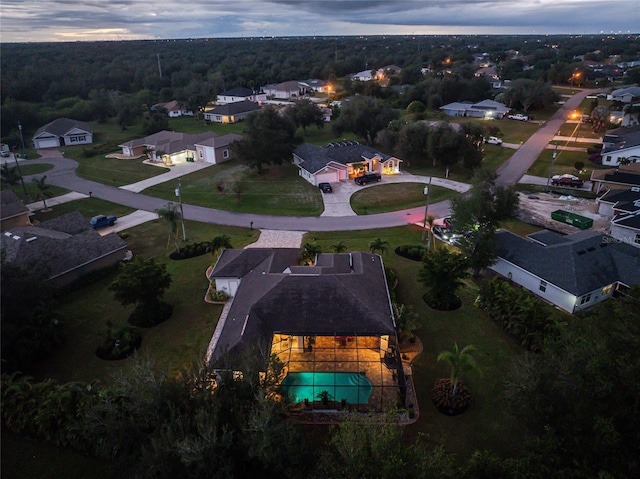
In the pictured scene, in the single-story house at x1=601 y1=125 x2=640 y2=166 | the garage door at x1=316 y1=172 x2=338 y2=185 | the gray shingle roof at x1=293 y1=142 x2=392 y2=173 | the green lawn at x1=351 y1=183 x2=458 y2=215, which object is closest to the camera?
the green lawn at x1=351 y1=183 x2=458 y2=215

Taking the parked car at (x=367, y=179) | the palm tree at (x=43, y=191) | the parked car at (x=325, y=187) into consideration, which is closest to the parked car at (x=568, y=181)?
the parked car at (x=367, y=179)

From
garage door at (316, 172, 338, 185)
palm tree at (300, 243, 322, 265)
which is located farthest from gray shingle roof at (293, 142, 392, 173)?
palm tree at (300, 243, 322, 265)

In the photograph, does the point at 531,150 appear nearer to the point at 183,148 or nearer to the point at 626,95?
the point at 626,95

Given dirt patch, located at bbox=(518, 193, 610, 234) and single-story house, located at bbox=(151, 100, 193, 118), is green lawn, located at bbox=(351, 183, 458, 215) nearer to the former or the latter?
dirt patch, located at bbox=(518, 193, 610, 234)

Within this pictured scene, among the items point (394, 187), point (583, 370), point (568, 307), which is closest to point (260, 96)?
point (394, 187)

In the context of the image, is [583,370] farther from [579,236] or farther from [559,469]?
[579,236]

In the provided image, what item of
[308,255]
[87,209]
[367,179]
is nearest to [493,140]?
[367,179]
